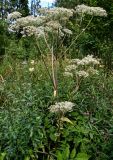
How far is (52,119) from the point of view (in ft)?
16.9

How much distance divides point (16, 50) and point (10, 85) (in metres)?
4.97

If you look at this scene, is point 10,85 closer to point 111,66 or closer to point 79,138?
point 79,138

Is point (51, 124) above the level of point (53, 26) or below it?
below

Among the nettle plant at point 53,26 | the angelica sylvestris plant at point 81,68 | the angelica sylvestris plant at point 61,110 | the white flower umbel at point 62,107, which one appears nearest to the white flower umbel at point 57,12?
the nettle plant at point 53,26

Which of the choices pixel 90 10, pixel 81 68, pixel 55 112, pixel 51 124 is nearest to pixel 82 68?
pixel 81 68

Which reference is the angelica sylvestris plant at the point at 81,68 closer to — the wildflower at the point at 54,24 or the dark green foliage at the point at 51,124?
the dark green foliage at the point at 51,124

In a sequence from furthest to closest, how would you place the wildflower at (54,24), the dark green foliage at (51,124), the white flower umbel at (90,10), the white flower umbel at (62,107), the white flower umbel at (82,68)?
1. the white flower umbel at (90,10)
2. the wildflower at (54,24)
3. the white flower umbel at (82,68)
4. the dark green foliage at (51,124)
5. the white flower umbel at (62,107)

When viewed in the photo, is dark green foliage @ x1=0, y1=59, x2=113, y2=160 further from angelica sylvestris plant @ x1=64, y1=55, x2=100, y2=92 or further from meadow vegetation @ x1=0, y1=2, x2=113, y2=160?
angelica sylvestris plant @ x1=64, y1=55, x2=100, y2=92

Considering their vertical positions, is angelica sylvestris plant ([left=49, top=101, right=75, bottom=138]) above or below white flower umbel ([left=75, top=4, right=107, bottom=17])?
below

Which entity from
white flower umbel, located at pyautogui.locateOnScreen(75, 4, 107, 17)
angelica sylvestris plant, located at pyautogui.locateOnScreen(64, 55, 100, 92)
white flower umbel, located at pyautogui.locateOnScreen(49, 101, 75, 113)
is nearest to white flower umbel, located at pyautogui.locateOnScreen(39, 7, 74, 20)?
white flower umbel, located at pyautogui.locateOnScreen(75, 4, 107, 17)

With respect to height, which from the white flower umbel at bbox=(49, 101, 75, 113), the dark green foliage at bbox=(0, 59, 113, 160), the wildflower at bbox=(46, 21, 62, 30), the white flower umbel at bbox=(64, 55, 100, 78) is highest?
the wildflower at bbox=(46, 21, 62, 30)

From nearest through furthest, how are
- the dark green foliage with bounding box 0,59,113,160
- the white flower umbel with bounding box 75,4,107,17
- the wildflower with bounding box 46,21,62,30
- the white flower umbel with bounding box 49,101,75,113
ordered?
the white flower umbel with bounding box 49,101,75,113
the dark green foliage with bounding box 0,59,113,160
the wildflower with bounding box 46,21,62,30
the white flower umbel with bounding box 75,4,107,17

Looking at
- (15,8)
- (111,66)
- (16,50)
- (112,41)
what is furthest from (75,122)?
(15,8)

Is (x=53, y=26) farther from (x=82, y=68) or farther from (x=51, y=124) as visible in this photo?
(x=51, y=124)
